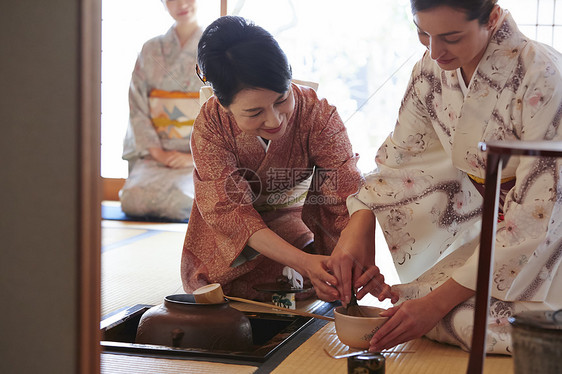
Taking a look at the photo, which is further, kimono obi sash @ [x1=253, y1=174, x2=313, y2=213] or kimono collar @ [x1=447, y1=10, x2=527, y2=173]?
kimono obi sash @ [x1=253, y1=174, x2=313, y2=213]

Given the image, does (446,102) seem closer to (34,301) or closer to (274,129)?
(274,129)

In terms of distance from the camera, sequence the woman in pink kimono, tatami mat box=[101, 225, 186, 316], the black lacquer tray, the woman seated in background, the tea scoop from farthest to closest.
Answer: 1. the woman seated in background
2. tatami mat box=[101, 225, 186, 316]
3. the woman in pink kimono
4. the tea scoop
5. the black lacquer tray

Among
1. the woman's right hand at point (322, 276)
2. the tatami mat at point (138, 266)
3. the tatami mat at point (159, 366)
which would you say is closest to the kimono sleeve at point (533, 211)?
the woman's right hand at point (322, 276)

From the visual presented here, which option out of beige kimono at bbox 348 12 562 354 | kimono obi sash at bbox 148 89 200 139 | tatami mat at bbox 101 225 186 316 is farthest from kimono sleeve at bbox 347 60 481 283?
kimono obi sash at bbox 148 89 200 139

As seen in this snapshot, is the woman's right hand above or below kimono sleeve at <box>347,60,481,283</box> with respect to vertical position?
below

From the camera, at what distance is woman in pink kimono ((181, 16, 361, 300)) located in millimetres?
2283

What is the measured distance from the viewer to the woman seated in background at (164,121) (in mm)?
3797

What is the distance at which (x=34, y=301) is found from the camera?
3.84 ft

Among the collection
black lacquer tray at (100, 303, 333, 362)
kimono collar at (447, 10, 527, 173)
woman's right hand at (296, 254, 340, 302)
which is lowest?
black lacquer tray at (100, 303, 333, 362)

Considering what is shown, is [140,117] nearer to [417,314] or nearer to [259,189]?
[259,189]

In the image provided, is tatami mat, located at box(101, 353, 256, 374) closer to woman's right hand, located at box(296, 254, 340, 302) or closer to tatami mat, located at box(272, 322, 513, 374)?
tatami mat, located at box(272, 322, 513, 374)

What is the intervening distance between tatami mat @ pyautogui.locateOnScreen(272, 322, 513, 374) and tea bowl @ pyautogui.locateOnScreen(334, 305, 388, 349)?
2.4 inches

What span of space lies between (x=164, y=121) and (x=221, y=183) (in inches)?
80.1

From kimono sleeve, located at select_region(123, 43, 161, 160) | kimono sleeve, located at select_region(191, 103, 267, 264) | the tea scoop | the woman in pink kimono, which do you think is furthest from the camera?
kimono sleeve, located at select_region(123, 43, 161, 160)
